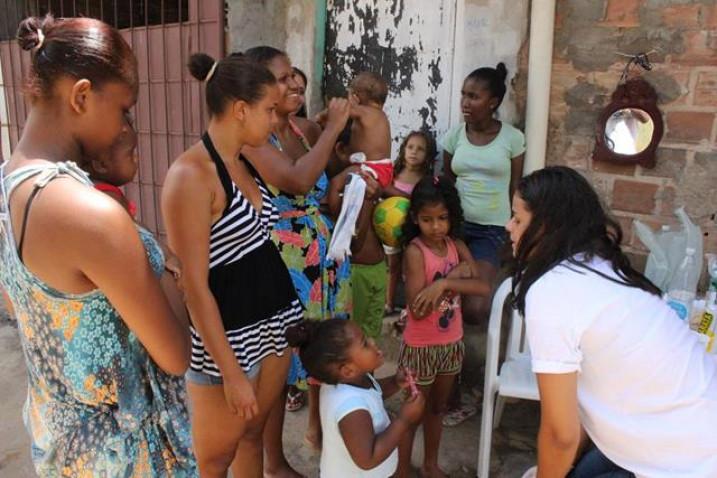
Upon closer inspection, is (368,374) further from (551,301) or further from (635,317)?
(635,317)

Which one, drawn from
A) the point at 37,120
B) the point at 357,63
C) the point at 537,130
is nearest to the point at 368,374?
the point at 37,120

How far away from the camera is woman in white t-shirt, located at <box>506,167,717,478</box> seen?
4.80 feet

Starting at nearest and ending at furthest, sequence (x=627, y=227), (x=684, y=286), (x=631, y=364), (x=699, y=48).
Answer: (x=631, y=364) → (x=684, y=286) → (x=699, y=48) → (x=627, y=227)

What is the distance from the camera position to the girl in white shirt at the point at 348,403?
1829mm

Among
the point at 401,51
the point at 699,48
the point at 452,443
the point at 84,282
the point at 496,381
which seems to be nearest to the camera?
the point at 84,282

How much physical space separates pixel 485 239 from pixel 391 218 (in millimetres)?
722

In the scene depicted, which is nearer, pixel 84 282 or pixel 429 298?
pixel 84 282

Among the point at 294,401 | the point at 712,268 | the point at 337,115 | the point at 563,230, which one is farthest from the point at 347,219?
the point at 712,268

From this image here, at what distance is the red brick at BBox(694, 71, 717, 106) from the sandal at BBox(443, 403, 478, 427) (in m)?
1.90

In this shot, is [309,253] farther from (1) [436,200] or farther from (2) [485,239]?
(2) [485,239]

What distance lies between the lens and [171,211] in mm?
1623

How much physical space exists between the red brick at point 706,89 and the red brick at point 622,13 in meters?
0.40

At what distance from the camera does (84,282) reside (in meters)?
1.09

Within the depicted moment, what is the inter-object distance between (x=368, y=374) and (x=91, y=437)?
1.01 m
